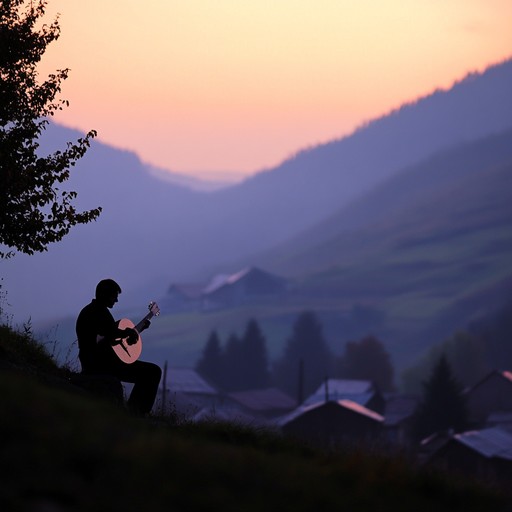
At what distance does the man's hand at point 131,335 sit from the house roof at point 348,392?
136 m

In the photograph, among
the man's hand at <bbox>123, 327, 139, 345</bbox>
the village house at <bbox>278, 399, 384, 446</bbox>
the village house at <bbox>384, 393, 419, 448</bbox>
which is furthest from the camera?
the village house at <bbox>384, 393, 419, 448</bbox>

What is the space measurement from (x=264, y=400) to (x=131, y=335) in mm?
151038

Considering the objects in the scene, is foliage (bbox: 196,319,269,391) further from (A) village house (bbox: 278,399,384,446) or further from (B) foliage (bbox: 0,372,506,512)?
(B) foliage (bbox: 0,372,506,512)

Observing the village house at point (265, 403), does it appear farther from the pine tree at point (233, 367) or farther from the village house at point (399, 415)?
the pine tree at point (233, 367)

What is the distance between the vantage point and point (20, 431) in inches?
385

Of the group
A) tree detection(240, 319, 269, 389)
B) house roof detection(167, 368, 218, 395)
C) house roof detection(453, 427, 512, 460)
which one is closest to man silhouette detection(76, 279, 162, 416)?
house roof detection(453, 427, 512, 460)

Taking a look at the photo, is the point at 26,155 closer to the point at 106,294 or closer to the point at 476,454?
the point at 106,294

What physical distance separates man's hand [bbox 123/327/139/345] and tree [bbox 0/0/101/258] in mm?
4693

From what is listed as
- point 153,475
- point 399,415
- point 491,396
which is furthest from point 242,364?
point 153,475

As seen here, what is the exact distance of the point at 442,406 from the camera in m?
130

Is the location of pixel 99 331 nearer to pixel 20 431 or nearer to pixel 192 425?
pixel 192 425

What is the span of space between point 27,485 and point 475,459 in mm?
88984

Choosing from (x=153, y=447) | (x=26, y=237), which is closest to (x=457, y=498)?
(x=153, y=447)

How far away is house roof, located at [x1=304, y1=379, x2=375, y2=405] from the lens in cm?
15538
